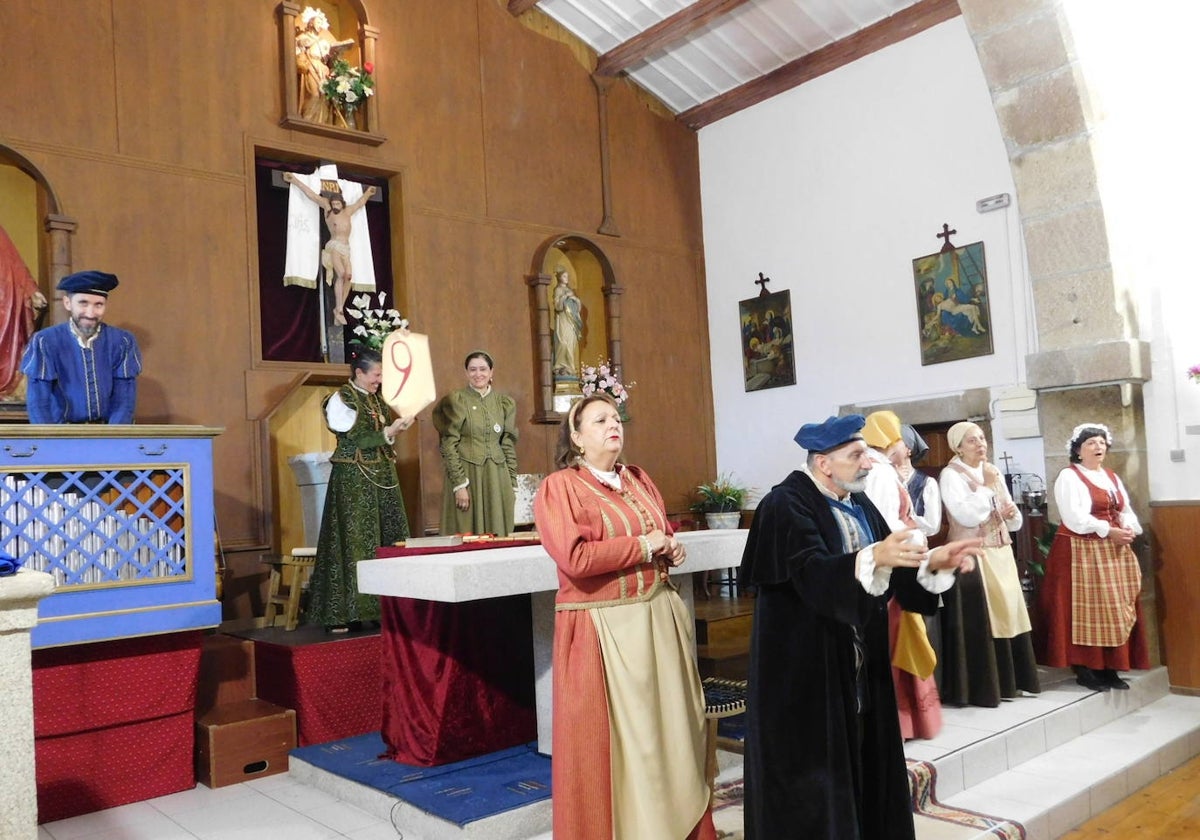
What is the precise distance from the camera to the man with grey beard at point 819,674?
2.76 m

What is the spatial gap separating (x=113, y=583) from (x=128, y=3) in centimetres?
458

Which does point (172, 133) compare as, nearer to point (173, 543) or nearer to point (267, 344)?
point (267, 344)

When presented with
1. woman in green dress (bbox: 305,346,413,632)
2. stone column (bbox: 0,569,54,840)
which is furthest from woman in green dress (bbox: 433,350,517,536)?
stone column (bbox: 0,569,54,840)

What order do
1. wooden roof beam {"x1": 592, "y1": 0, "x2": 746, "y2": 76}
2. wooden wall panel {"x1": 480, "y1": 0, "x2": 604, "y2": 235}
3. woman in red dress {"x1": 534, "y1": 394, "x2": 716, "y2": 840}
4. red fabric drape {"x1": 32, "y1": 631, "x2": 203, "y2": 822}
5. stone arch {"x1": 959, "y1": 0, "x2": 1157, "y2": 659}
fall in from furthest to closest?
wooden wall panel {"x1": 480, "y1": 0, "x2": 604, "y2": 235} → wooden roof beam {"x1": 592, "y1": 0, "x2": 746, "y2": 76} → stone arch {"x1": 959, "y1": 0, "x2": 1157, "y2": 659} → red fabric drape {"x1": 32, "y1": 631, "x2": 203, "y2": 822} → woman in red dress {"x1": 534, "y1": 394, "x2": 716, "y2": 840}

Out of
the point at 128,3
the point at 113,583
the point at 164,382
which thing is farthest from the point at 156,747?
the point at 128,3

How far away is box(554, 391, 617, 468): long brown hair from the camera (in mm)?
3105

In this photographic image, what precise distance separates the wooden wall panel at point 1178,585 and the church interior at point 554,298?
2 cm

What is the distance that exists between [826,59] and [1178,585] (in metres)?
5.22

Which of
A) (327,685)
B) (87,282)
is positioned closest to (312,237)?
(87,282)

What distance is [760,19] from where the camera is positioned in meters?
8.81

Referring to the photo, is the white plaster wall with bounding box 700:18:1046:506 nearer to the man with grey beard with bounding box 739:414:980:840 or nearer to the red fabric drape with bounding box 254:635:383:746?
the red fabric drape with bounding box 254:635:383:746

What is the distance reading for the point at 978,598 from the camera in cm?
507

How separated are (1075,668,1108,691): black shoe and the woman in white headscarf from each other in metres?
0.65

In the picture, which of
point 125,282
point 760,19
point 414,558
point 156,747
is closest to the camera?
point 414,558
